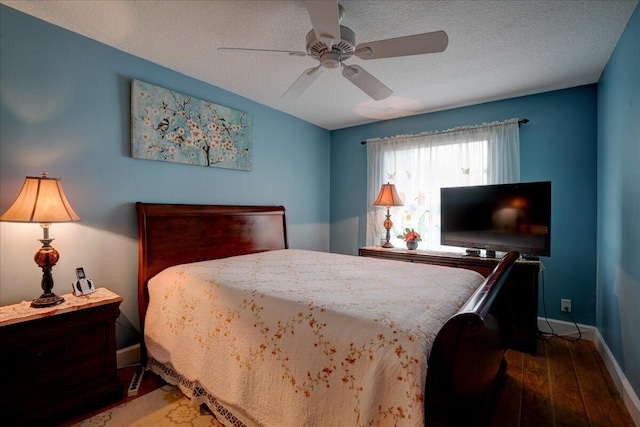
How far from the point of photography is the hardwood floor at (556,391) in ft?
6.02

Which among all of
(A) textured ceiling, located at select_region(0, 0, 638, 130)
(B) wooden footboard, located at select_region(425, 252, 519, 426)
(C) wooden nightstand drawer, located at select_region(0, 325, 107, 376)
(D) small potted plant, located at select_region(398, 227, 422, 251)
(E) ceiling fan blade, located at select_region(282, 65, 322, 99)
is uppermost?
(A) textured ceiling, located at select_region(0, 0, 638, 130)

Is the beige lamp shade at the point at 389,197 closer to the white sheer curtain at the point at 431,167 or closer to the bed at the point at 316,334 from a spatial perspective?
the white sheer curtain at the point at 431,167

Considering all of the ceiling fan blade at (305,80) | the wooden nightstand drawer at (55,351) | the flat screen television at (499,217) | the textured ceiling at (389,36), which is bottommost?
the wooden nightstand drawer at (55,351)

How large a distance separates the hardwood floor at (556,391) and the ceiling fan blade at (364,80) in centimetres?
228

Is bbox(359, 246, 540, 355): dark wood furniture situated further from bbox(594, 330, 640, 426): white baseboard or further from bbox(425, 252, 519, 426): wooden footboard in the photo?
bbox(425, 252, 519, 426): wooden footboard

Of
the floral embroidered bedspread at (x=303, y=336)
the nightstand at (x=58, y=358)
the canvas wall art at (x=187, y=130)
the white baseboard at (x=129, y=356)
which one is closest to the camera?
the floral embroidered bedspread at (x=303, y=336)

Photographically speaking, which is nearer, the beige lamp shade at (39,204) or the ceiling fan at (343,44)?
the ceiling fan at (343,44)

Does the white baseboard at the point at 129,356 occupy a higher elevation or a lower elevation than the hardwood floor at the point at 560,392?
higher

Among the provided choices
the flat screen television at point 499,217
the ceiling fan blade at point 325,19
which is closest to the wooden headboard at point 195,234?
the ceiling fan blade at point 325,19

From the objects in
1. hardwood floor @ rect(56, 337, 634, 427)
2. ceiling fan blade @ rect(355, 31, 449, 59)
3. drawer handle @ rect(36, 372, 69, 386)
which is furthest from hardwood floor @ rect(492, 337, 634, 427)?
drawer handle @ rect(36, 372, 69, 386)

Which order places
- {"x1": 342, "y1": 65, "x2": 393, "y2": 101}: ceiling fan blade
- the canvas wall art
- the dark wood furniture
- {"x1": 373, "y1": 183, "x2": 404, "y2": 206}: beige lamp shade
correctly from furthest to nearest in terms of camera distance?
1. {"x1": 373, "y1": 183, "x2": 404, "y2": 206}: beige lamp shade
2. the dark wood furniture
3. the canvas wall art
4. {"x1": 342, "y1": 65, "x2": 393, "y2": 101}: ceiling fan blade

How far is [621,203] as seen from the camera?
7.23ft

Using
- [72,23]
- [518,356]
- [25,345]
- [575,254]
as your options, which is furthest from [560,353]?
[72,23]

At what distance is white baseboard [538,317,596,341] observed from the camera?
294 centimetres
